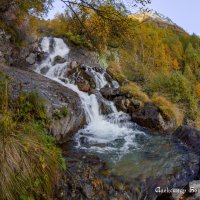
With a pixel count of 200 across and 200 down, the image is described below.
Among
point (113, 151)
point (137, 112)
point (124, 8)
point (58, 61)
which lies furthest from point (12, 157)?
point (58, 61)

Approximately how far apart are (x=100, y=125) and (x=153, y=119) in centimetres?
228

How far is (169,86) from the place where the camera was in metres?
12.6

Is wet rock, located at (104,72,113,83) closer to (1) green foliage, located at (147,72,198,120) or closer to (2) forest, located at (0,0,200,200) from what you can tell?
(2) forest, located at (0,0,200,200)

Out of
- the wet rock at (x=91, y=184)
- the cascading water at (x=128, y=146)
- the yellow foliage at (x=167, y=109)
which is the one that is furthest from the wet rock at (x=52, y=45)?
the wet rock at (x=91, y=184)

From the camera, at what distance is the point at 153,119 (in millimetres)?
9578

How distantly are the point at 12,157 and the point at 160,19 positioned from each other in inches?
1643

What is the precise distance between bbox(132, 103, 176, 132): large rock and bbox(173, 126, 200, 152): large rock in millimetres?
912

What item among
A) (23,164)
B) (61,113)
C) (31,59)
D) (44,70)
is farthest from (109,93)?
(23,164)

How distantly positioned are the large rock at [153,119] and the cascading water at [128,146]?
15.0 inches

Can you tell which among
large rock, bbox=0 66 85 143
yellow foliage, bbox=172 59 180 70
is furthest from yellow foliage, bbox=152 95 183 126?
yellow foliage, bbox=172 59 180 70

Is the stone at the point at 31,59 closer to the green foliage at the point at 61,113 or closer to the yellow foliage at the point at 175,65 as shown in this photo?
the green foliage at the point at 61,113

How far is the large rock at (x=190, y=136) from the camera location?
7.56m

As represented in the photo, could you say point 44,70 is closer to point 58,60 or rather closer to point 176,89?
point 58,60

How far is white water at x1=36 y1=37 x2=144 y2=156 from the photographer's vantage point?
22.8 feet
